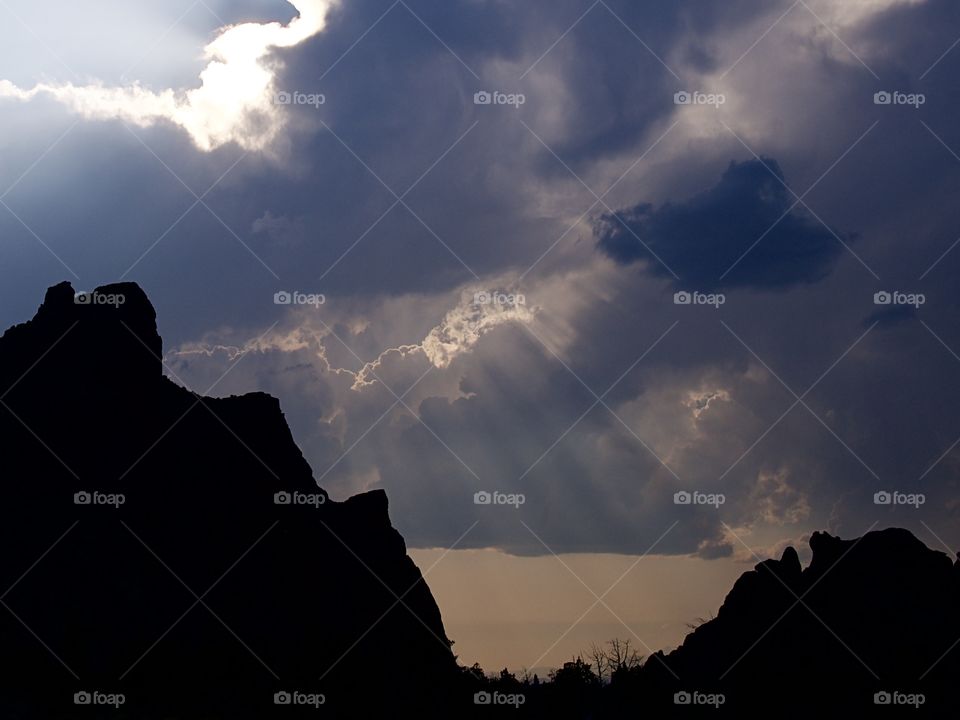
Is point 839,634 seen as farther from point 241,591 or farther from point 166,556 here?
A: point 166,556

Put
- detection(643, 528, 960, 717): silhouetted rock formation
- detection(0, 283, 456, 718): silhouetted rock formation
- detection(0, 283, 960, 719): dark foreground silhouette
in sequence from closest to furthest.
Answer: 1. detection(0, 283, 456, 718): silhouetted rock formation
2. detection(0, 283, 960, 719): dark foreground silhouette
3. detection(643, 528, 960, 717): silhouetted rock formation

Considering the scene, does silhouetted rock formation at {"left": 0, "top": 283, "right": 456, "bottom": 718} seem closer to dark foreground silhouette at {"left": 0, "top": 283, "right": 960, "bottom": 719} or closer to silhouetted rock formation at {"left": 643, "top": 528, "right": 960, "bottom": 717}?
dark foreground silhouette at {"left": 0, "top": 283, "right": 960, "bottom": 719}

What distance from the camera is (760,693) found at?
261 ft

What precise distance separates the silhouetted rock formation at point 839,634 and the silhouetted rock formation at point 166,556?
2476 cm

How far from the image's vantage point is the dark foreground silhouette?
62344 mm

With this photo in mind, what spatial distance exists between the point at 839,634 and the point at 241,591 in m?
47.2

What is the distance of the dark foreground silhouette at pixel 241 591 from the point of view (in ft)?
205

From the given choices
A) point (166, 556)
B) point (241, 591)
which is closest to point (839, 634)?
point (241, 591)

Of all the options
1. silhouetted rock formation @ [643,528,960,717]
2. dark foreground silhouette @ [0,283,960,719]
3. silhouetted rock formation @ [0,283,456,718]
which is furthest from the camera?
silhouetted rock formation @ [643,528,960,717]

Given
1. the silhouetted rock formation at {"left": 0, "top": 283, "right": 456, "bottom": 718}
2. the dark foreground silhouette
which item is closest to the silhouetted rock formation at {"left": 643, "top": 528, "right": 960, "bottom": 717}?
the dark foreground silhouette

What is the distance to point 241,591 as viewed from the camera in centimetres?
6950

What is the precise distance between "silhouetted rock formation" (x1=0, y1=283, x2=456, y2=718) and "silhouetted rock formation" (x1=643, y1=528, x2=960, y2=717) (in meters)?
24.8

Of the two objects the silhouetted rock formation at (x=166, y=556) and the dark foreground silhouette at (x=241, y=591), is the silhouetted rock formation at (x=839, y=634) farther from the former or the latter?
the silhouetted rock formation at (x=166, y=556)

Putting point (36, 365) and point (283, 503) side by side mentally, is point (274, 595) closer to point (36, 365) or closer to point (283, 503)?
point (283, 503)
